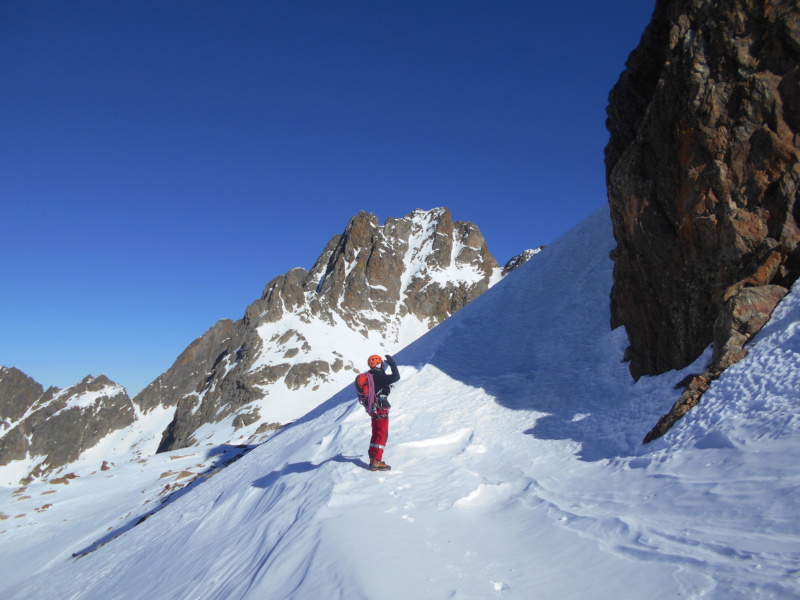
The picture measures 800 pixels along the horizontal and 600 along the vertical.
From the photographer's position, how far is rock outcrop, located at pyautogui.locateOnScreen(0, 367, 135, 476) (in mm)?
105438

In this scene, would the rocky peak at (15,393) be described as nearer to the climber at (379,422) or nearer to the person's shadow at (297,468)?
the person's shadow at (297,468)

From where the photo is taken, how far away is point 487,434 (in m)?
11.4

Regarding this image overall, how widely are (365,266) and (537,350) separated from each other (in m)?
111

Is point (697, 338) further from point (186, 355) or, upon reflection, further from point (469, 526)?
point (186, 355)

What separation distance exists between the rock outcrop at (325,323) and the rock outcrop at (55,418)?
773 cm

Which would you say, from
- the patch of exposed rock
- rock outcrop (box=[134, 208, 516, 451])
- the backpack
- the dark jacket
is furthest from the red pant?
the patch of exposed rock

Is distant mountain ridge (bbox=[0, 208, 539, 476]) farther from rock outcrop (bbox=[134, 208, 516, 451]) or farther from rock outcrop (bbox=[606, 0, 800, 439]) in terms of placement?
rock outcrop (bbox=[606, 0, 800, 439])

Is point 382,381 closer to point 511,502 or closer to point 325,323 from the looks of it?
point 511,502

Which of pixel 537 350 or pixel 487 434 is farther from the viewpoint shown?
pixel 537 350

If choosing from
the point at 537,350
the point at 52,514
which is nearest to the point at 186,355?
the point at 52,514

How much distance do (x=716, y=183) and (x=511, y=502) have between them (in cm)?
851

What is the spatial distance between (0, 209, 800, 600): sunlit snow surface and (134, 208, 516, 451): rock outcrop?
7010 cm

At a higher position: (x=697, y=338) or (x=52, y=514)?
(x=52, y=514)

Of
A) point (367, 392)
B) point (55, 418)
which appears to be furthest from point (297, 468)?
point (55, 418)
